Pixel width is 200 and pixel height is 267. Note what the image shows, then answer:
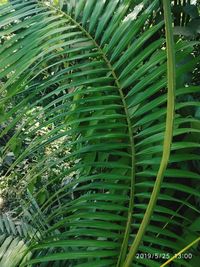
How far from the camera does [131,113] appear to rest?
31.9 inches

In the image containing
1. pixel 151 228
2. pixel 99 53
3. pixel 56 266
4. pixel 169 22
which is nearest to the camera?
pixel 169 22

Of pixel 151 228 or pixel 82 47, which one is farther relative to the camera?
pixel 82 47

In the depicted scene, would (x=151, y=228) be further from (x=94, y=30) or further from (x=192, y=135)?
(x=94, y=30)

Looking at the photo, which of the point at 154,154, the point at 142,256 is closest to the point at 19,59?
the point at 154,154

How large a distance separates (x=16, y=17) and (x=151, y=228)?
0.59m

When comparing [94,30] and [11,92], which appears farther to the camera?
[94,30]

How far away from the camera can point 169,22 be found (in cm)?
41

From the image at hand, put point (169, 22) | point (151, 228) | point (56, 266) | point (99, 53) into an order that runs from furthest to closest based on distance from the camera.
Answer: point (56, 266)
point (99, 53)
point (151, 228)
point (169, 22)

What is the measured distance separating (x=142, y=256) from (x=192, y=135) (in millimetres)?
273

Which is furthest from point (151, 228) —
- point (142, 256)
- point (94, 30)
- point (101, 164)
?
point (94, 30)

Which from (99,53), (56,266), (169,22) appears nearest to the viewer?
(169,22)

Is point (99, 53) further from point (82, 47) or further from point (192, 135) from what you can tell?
point (192, 135)

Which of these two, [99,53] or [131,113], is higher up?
[99,53]

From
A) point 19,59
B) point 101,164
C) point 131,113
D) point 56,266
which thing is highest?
point 19,59
